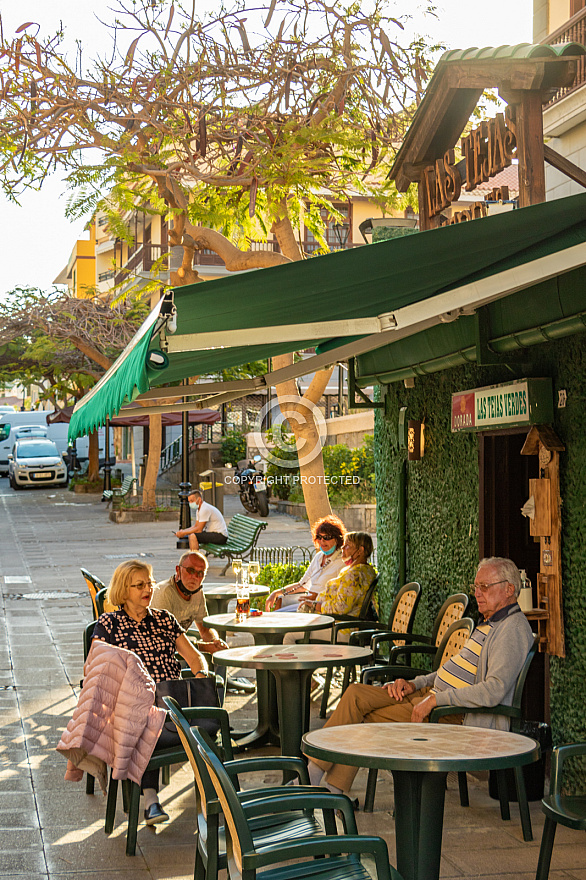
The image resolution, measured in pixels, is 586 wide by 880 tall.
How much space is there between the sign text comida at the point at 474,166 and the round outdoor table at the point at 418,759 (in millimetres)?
3257

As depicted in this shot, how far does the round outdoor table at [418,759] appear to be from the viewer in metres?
3.46

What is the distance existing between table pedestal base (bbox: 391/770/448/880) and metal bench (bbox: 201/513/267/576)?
10747mm

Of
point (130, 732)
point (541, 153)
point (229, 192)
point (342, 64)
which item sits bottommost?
point (130, 732)

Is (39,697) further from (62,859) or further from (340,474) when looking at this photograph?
(340,474)

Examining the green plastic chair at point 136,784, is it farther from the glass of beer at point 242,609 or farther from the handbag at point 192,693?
the glass of beer at point 242,609

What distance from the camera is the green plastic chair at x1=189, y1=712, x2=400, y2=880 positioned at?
2.93 meters

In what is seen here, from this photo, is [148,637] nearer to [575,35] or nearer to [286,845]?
[286,845]

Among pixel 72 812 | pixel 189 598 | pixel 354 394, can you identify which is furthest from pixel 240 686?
pixel 72 812

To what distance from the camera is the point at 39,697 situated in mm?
7488

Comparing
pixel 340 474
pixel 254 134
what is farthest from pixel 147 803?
pixel 340 474

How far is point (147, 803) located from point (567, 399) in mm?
2970

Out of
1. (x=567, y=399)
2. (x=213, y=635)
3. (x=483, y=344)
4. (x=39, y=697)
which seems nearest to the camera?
(x=567, y=399)

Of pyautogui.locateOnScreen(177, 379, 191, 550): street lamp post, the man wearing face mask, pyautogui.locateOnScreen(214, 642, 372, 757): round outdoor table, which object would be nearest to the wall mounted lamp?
the man wearing face mask

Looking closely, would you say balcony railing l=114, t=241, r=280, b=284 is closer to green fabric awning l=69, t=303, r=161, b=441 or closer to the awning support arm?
the awning support arm
